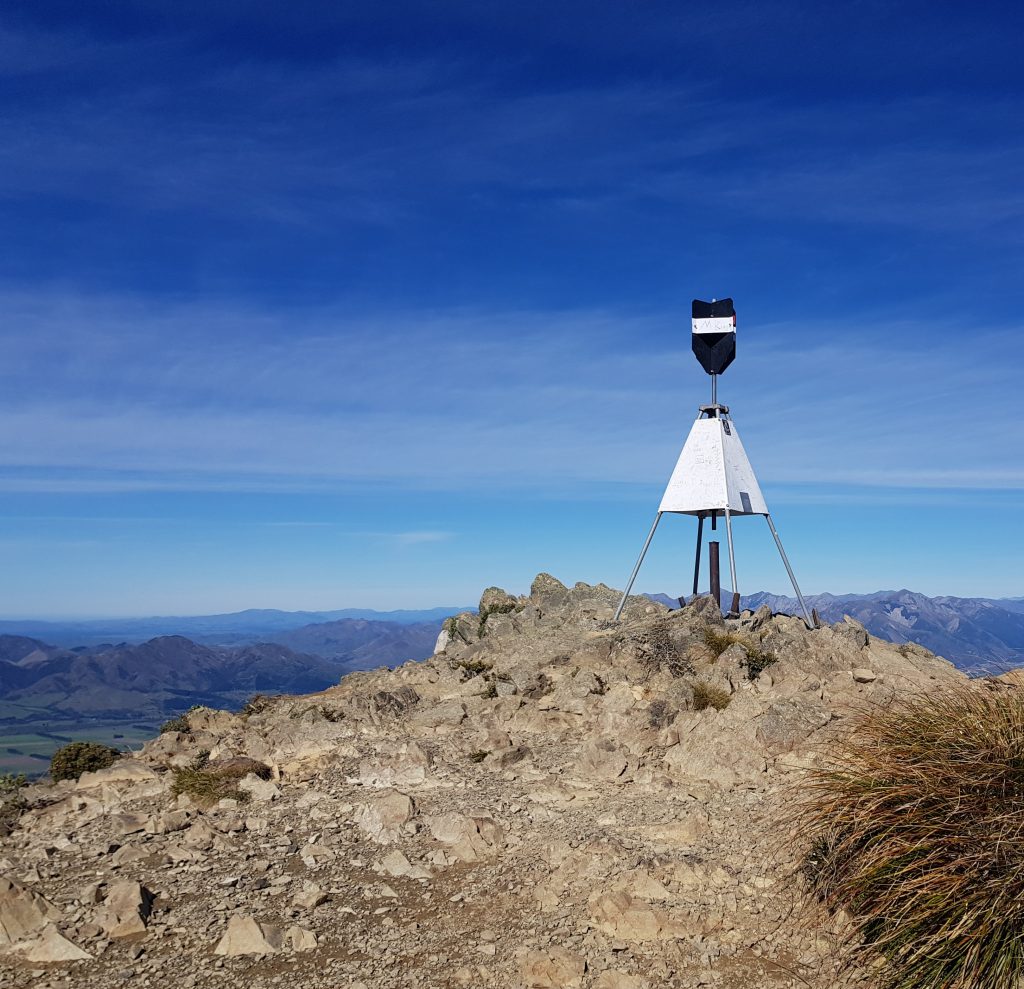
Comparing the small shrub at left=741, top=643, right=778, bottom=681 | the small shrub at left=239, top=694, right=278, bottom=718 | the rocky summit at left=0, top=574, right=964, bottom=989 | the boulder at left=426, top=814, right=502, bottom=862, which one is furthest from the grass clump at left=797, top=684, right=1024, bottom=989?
the small shrub at left=239, top=694, right=278, bottom=718

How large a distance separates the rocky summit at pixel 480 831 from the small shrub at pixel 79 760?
26.0 inches

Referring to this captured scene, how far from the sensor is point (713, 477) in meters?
21.3

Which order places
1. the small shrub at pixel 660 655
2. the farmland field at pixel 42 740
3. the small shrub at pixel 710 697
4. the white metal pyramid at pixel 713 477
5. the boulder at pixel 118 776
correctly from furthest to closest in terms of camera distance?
the farmland field at pixel 42 740 < the white metal pyramid at pixel 713 477 < the small shrub at pixel 660 655 < the small shrub at pixel 710 697 < the boulder at pixel 118 776

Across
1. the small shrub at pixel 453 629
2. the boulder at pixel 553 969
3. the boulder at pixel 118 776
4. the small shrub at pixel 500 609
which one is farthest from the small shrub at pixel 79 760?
the small shrub at pixel 500 609

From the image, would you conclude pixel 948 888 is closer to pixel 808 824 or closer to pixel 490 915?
pixel 808 824

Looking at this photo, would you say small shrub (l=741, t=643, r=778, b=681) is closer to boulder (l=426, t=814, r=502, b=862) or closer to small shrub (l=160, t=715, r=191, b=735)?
boulder (l=426, t=814, r=502, b=862)

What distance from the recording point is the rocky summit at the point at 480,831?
28.9ft

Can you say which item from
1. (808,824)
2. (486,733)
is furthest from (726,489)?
(808,824)

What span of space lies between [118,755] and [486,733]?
23.0 ft

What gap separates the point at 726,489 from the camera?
68.8ft

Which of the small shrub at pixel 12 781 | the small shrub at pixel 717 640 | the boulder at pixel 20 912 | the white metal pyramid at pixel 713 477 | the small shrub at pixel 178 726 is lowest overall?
the boulder at pixel 20 912

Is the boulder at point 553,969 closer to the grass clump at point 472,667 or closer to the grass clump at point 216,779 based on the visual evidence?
the grass clump at point 216,779

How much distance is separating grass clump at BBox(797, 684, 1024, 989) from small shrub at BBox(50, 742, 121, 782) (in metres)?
12.3

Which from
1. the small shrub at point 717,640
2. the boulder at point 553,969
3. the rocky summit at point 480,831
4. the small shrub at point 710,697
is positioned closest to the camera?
the boulder at point 553,969
